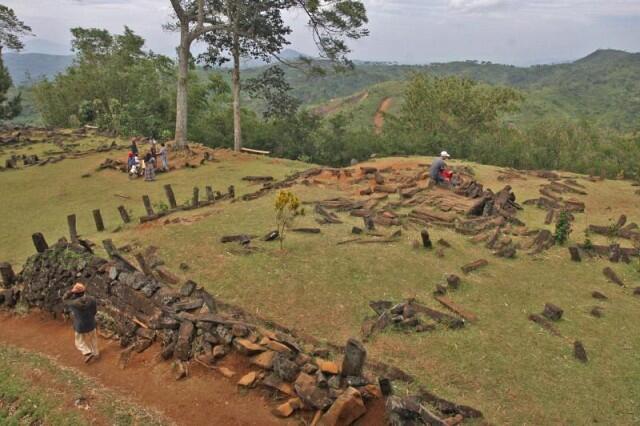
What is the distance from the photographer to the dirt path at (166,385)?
7.55 metres

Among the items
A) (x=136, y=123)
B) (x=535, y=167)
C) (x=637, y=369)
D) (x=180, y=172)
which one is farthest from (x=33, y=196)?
(x=535, y=167)

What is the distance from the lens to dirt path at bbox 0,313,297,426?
24.8 ft

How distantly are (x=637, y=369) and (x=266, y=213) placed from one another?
1165cm

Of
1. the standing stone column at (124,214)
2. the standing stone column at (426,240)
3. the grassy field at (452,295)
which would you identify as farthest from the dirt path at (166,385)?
the standing stone column at (426,240)

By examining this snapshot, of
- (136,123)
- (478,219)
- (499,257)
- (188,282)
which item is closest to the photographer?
(188,282)

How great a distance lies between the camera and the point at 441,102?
42531 millimetres

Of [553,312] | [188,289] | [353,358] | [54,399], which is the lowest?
[54,399]

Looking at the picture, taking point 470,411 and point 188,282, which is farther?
point 188,282

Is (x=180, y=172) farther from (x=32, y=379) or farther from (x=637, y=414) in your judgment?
(x=637, y=414)

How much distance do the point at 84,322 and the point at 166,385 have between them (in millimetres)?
2238

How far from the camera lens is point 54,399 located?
26.3 ft

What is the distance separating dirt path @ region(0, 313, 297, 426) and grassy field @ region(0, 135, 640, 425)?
2057 millimetres

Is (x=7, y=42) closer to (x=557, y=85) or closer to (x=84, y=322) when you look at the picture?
(x=84, y=322)

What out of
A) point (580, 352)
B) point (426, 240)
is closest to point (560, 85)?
point (426, 240)
